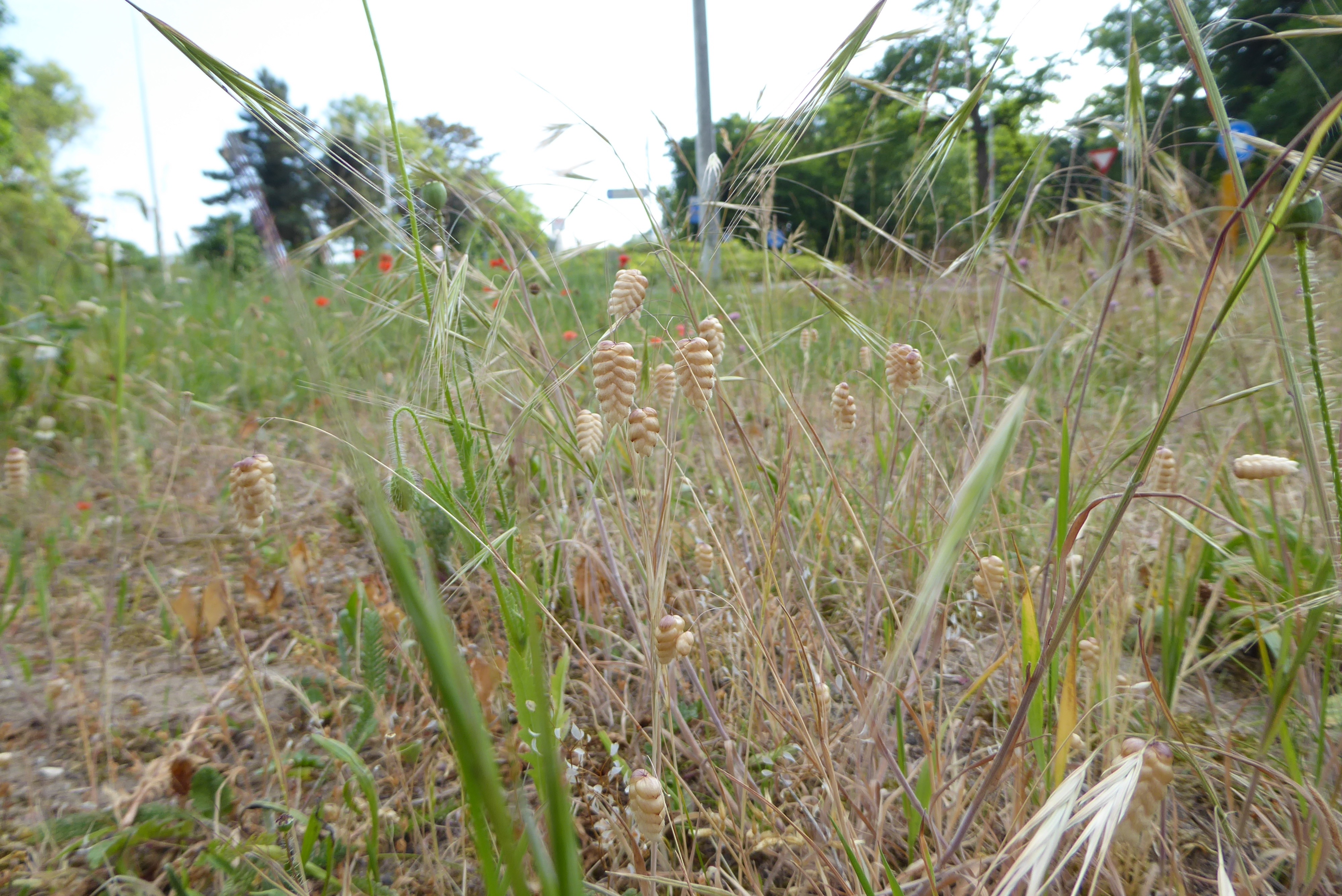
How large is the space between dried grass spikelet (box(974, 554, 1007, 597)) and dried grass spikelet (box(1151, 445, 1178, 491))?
0.19 metres

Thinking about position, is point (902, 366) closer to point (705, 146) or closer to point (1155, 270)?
point (1155, 270)

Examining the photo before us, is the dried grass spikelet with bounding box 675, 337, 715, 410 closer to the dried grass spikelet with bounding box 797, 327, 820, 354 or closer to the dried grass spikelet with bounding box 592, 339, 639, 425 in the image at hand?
the dried grass spikelet with bounding box 592, 339, 639, 425

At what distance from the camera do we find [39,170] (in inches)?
562

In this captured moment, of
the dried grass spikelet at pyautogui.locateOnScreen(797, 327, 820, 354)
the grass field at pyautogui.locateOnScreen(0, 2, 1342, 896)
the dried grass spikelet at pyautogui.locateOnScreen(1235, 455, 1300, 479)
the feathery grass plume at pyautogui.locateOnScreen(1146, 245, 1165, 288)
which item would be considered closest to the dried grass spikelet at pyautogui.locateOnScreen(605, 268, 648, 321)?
the grass field at pyautogui.locateOnScreen(0, 2, 1342, 896)

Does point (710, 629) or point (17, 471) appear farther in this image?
point (17, 471)

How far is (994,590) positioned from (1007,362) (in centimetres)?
171

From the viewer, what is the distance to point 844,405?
Result: 755 millimetres

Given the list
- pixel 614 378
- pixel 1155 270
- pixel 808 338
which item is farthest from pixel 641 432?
pixel 1155 270

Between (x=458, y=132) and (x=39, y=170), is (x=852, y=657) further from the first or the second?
(x=39, y=170)

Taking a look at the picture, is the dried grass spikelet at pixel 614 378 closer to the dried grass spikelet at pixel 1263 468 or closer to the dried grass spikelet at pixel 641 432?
the dried grass spikelet at pixel 641 432

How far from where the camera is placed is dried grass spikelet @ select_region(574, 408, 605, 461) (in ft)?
2.09

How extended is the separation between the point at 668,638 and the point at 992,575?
0.43 metres

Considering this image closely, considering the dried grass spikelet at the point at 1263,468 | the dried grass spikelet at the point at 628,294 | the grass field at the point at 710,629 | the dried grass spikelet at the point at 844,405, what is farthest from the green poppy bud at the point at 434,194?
the dried grass spikelet at the point at 1263,468

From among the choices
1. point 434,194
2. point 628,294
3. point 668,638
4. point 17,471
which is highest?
point 434,194
